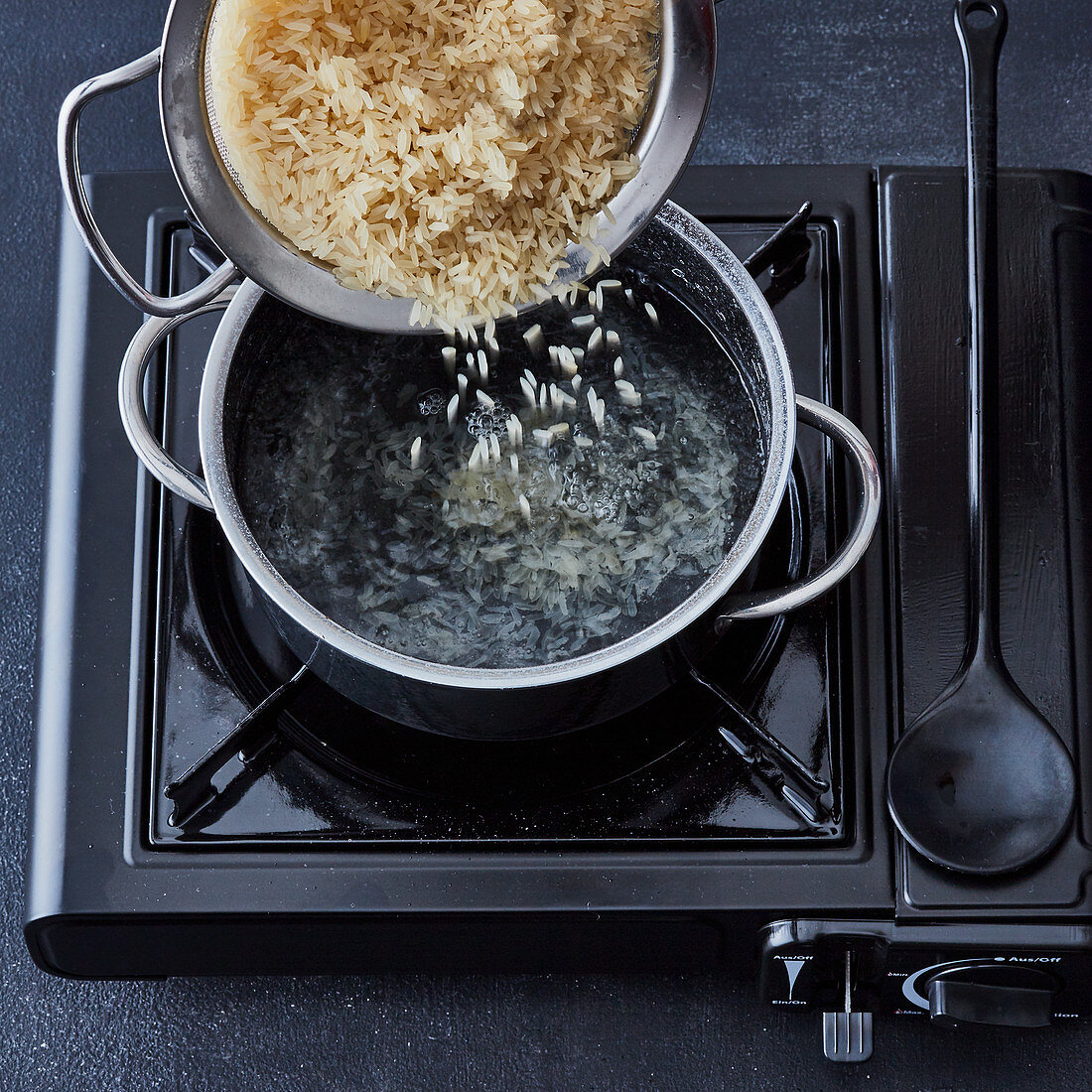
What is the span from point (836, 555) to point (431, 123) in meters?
0.32

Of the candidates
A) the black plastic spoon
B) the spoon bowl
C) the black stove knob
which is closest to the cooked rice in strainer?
the black plastic spoon

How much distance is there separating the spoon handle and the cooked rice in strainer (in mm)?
203

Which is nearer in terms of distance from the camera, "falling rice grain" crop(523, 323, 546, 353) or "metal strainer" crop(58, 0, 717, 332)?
"metal strainer" crop(58, 0, 717, 332)

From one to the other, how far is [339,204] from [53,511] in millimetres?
287

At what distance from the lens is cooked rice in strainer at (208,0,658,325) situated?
2.16ft

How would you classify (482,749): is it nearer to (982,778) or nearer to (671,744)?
(671,744)

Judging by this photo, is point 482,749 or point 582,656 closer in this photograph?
point 582,656

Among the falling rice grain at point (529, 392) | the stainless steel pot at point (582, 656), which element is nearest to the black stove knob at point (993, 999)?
the stainless steel pot at point (582, 656)

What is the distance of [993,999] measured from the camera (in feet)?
2.46

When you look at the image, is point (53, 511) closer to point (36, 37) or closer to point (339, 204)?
point (339, 204)

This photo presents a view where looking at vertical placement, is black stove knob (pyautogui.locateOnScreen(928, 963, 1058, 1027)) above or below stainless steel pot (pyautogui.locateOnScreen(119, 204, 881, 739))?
below

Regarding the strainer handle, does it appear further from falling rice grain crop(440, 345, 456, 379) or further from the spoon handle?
the spoon handle

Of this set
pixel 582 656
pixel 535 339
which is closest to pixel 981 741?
pixel 582 656

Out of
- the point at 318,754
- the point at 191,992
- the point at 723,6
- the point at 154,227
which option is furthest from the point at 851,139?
the point at 191,992
